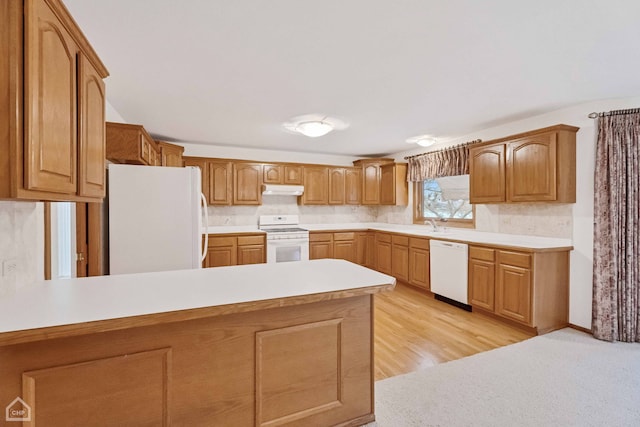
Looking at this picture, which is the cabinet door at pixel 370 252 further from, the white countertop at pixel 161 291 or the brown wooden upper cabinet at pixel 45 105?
the brown wooden upper cabinet at pixel 45 105

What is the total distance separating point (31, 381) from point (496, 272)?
147 inches

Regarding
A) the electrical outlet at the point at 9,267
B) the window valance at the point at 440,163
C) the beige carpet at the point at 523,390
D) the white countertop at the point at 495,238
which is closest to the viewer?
the electrical outlet at the point at 9,267

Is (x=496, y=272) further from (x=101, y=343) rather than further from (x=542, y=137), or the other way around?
(x=101, y=343)

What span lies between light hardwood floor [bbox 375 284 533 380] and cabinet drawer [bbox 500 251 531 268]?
0.69m

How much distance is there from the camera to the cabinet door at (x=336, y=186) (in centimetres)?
571

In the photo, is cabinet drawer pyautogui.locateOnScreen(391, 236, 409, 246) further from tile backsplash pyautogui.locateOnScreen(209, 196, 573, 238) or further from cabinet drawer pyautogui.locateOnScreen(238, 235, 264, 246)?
cabinet drawer pyautogui.locateOnScreen(238, 235, 264, 246)

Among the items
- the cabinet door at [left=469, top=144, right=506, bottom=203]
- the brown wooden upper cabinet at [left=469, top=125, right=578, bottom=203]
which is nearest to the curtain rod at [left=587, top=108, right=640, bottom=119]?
the brown wooden upper cabinet at [left=469, top=125, right=578, bottom=203]

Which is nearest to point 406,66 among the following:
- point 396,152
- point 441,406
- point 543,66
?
point 543,66

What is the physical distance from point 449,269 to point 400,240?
1.08 metres

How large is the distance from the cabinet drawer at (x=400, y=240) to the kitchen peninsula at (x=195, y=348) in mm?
3089

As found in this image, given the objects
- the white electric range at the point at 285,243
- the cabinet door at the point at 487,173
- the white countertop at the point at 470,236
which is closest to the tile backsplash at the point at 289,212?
the white countertop at the point at 470,236

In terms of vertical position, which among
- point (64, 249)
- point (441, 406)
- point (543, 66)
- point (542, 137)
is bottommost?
point (441, 406)

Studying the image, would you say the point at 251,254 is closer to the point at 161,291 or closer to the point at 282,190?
the point at 282,190

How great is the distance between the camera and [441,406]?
1.95m
